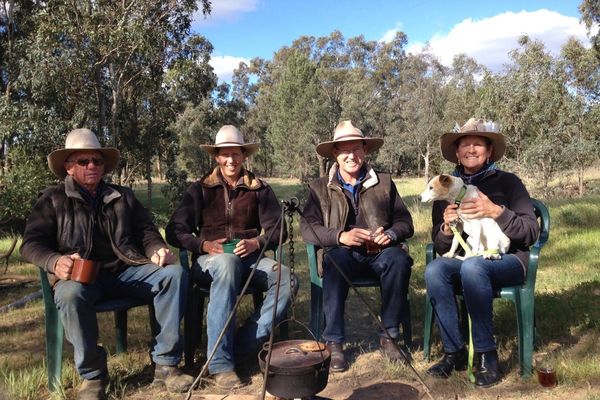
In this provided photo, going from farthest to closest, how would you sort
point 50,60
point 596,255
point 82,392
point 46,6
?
1. point 46,6
2. point 50,60
3. point 596,255
4. point 82,392

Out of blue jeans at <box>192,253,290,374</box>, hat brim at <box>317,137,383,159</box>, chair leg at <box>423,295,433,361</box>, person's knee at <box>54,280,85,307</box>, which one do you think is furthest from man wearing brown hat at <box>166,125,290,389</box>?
chair leg at <box>423,295,433,361</box>

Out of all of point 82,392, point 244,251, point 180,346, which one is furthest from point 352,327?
point 82,392

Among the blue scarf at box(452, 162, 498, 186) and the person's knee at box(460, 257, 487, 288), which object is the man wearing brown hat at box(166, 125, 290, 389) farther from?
the blue scarf at box(452, 162, 498, 186)

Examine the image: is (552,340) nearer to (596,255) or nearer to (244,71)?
(596,255)

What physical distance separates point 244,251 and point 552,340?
2.26 m

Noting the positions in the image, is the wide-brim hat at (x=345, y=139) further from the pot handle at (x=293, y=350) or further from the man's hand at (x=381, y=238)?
the pot handle at (x=293, y=350)

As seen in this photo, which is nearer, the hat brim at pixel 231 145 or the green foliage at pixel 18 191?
the hat brim at pixel 231 145

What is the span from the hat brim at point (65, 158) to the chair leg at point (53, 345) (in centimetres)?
96

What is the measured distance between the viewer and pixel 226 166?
12.4ft

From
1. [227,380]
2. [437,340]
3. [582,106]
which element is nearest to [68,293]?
[227,380]

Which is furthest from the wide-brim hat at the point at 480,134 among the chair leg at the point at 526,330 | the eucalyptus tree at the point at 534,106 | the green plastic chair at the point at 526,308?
the eucalyptus tree at the point at 534,106

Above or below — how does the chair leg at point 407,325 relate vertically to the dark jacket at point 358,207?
below

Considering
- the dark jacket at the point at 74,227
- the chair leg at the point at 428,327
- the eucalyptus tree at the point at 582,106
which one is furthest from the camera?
the eucalyptus tree at the point at 582,106

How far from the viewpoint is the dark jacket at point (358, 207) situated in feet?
12.0
